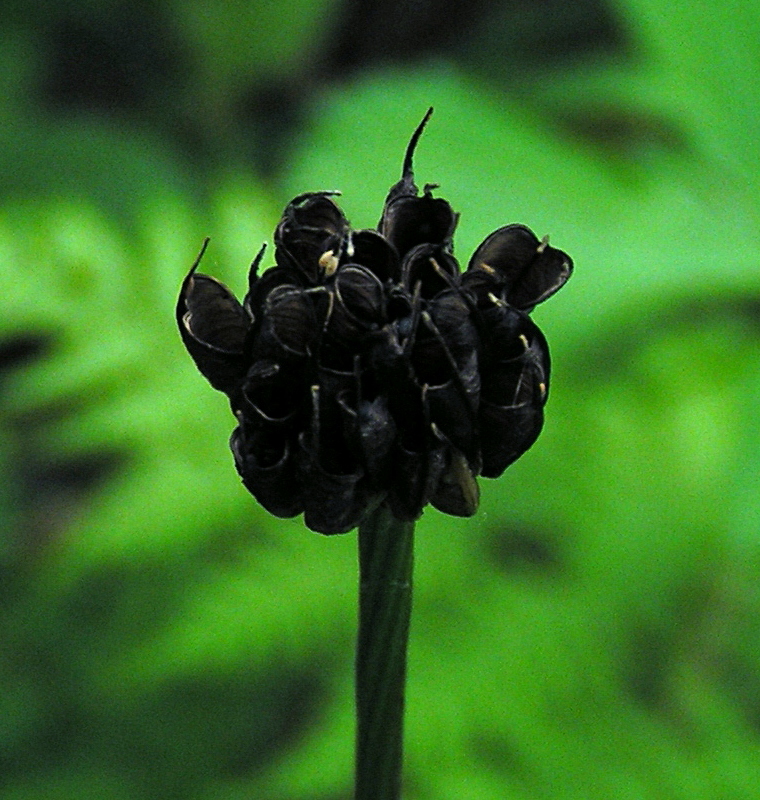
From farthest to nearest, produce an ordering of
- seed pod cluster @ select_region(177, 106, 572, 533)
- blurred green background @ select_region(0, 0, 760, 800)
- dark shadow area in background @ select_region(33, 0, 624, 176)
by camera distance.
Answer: dark shadow area in background @ select_region(33, 0, 624, 176) < blurred green background @ select_region(0, 0, 760, 800) < seed pod cluster @ select_region(177, 106, 572, 533)

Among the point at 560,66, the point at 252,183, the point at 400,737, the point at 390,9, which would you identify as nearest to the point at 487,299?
the point at 400,737

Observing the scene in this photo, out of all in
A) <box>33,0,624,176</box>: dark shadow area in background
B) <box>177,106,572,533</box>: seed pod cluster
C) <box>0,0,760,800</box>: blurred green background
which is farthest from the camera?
<box>33,0,624,176</box>: dark shadow area in background

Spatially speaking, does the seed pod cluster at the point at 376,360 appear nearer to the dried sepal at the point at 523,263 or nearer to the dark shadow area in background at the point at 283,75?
the dried sepal at the point at 523,263

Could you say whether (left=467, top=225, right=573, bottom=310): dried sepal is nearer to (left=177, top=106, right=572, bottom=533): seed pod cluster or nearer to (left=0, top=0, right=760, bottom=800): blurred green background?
(left=177, top=106, right=572, bottom=533): seed pod cluster

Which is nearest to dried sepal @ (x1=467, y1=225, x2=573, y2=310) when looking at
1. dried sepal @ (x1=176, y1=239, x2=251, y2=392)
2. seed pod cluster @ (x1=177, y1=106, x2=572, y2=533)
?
seed pod cluster @ (x1=177, y1=106, x2=572, y2=533)

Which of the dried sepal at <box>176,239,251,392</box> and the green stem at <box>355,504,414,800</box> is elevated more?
the dried sepal at <box>176,239,251,392</box>

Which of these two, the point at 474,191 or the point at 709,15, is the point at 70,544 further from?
the point at 709,15

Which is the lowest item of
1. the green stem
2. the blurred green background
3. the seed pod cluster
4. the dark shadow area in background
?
the green stem
